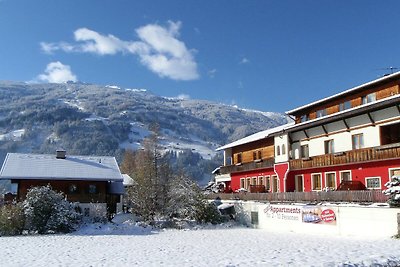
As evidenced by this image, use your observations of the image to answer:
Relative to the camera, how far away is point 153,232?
117 ft

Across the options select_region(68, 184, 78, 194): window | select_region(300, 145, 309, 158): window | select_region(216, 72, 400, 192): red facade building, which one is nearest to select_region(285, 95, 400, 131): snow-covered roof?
select_region(216, 72, 400, 192): red facade building

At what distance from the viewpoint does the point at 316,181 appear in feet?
125

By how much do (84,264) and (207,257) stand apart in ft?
18.1

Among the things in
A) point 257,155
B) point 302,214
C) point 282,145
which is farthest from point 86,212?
point 302,214

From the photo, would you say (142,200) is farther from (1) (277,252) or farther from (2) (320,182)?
(1) (277,252)

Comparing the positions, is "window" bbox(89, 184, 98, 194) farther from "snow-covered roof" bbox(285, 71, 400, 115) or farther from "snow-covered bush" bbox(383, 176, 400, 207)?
"snow-covered bush" bbox(383, 176, 400, 207)

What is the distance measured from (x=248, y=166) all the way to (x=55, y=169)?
71.0 ft

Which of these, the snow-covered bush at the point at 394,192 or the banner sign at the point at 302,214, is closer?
the snow-covered bush at the point at 394,192

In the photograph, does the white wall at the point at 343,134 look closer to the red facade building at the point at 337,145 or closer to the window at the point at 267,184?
the red facade building at the point at 337,145

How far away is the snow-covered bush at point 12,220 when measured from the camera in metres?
33.6

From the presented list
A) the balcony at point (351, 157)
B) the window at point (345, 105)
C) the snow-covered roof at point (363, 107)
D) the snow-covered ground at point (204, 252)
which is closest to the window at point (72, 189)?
the snow-covered ground at point (204, 252)

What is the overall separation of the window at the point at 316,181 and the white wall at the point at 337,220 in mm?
5078

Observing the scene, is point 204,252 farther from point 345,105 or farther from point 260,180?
point 260,180

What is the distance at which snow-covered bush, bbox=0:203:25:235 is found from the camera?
3362cm
